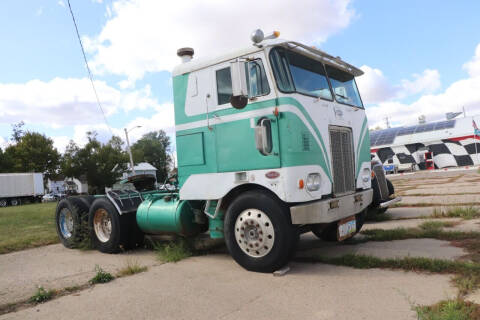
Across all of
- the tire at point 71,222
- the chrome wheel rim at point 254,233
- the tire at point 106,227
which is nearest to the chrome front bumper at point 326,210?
the chrome wheel rim at point 254,233

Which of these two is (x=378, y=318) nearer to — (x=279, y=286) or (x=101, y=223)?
(x=279, y=286)

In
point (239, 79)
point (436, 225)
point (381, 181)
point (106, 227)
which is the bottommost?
point (436, 225)

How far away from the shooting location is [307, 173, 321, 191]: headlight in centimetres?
465

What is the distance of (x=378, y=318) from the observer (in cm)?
304

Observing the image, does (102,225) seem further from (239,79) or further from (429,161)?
(429,161)

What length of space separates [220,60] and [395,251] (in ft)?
11.8

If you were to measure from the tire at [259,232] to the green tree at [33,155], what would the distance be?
54089 millimetres

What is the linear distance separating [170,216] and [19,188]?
4632 cm

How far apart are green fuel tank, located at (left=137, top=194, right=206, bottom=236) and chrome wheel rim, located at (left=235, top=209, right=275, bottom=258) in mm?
1200

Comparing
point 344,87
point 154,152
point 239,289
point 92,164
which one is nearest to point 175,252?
point 239,289

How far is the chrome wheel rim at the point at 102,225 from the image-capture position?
6.99 meters

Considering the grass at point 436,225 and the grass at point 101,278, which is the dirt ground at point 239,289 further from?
the grass at point 436,225

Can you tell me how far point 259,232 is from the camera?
464cm

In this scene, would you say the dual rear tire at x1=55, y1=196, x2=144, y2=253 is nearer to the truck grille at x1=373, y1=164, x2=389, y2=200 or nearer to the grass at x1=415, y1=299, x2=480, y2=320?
the truck grille at x1=373, y1=164, x2=389, y2=200
